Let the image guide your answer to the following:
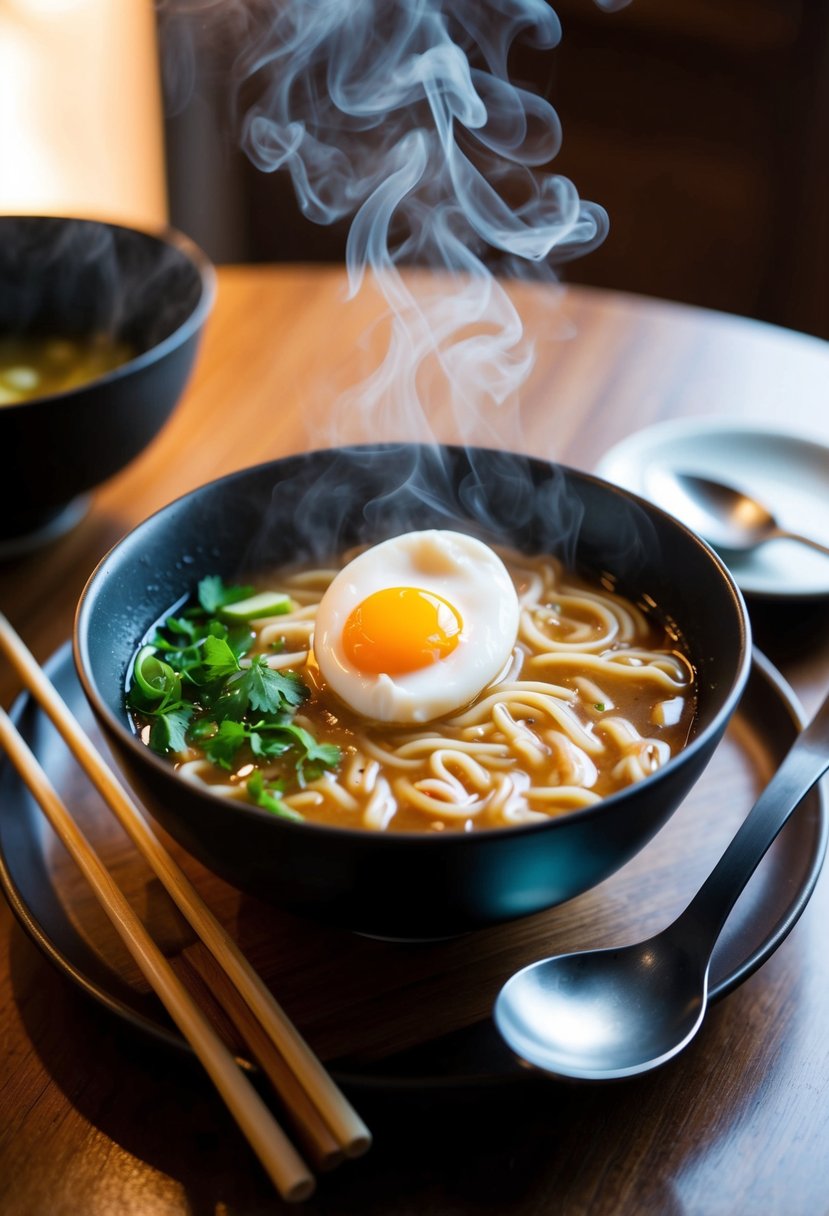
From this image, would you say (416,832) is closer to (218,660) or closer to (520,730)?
(520,730)

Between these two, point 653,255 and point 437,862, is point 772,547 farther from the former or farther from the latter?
point 653,255

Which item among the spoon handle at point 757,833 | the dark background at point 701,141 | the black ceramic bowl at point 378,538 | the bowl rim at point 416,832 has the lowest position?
the dark background at point 701,141

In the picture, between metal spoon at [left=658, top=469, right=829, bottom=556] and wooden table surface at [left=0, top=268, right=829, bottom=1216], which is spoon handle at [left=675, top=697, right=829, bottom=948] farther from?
metal spoon at [left=658, top=469, right=829, bottom=556]

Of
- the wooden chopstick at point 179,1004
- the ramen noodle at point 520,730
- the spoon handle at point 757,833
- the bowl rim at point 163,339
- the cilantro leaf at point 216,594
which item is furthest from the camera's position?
the bowl rim at point 163,339

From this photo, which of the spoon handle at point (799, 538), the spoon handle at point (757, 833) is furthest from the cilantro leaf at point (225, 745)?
the spoon handle at point (799, 538)

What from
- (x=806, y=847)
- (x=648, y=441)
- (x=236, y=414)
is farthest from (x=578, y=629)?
(x=236, y=414)

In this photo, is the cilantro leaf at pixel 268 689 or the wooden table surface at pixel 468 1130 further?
the cilantro leaf at pixel 268 689

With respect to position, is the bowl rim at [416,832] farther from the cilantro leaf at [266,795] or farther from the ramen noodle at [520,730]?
the ramen noodle at [520,730]
